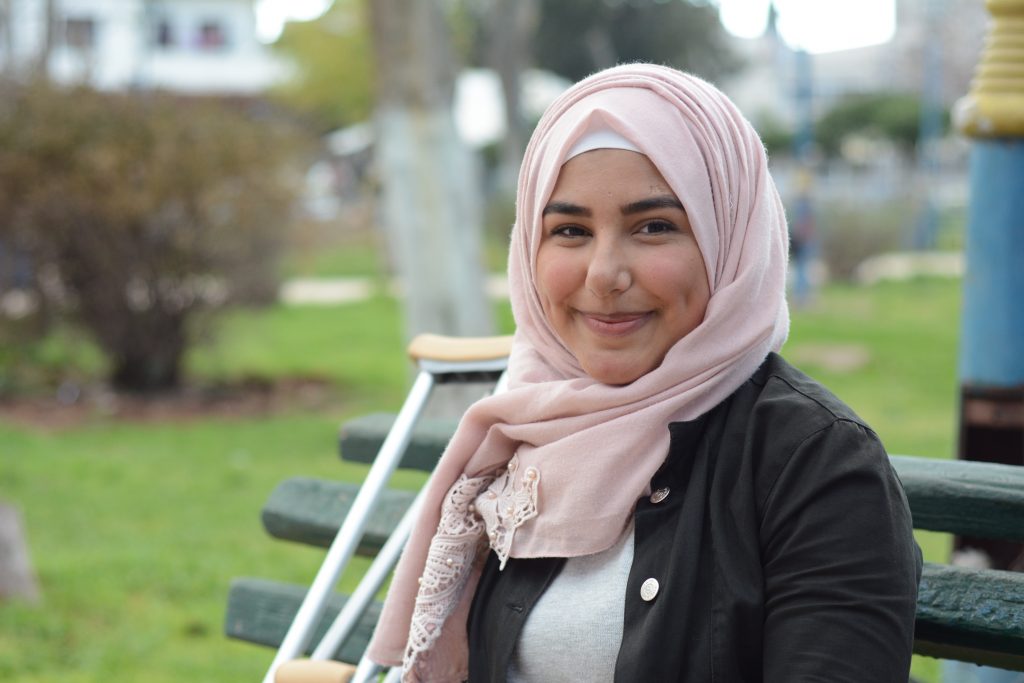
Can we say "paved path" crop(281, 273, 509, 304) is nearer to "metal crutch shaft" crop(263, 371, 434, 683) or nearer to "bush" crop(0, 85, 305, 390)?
"bush" crop(0, 85, 305, 390)

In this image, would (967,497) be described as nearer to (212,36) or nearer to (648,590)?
Answer: (648,590)

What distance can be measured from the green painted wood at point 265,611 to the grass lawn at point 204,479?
124cm

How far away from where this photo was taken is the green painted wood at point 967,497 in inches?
89.2

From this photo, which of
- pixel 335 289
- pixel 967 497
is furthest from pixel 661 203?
pixel 335 289

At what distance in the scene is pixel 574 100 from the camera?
200 cm

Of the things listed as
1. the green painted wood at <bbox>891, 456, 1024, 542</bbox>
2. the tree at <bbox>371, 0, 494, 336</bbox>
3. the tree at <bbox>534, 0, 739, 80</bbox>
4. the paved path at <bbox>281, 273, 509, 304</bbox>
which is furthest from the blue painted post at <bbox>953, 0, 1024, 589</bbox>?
the tree at <bbox>534, 0, 739, 80</bbox>

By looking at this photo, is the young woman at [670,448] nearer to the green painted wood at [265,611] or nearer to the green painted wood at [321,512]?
the green painted wood at [321,512]

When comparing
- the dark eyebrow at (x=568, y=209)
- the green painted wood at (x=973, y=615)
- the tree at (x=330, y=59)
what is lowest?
the green painted wood at (x=973, y=615)

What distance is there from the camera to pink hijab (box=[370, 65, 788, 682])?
1.91 meters

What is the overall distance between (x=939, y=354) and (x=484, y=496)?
951cm

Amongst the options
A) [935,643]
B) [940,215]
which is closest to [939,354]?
[935,643]

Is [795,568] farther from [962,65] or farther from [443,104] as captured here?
[962,65]

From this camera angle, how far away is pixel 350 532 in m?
2.71

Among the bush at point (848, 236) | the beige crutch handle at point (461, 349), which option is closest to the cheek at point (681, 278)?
the beige crutch handle at point (461, 349)
